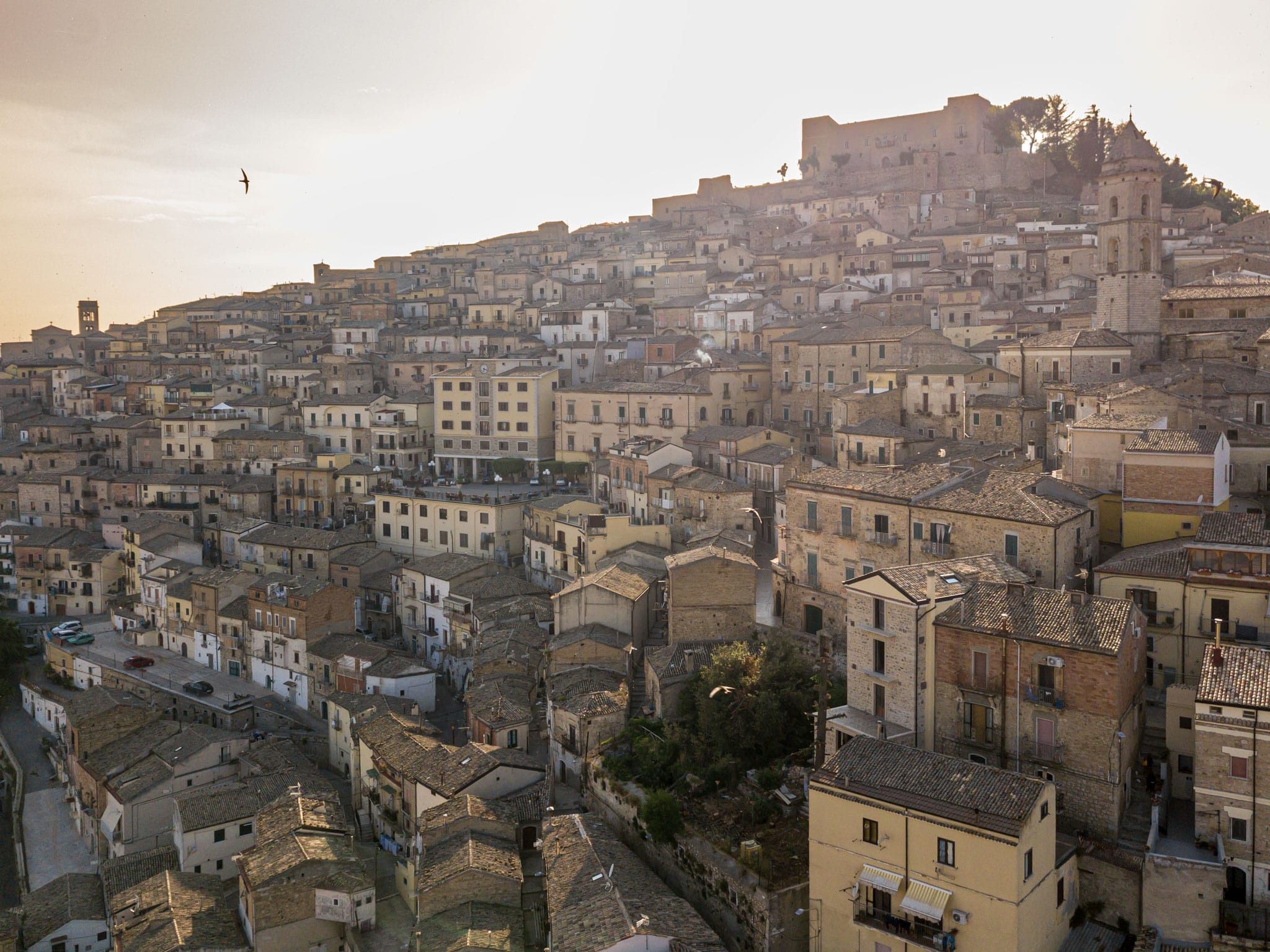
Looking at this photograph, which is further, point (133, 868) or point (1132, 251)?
point (1132, 251)

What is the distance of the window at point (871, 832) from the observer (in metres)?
15.9

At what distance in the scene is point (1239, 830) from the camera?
603 inches

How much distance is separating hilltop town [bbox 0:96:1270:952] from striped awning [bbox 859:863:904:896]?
15 centimetres

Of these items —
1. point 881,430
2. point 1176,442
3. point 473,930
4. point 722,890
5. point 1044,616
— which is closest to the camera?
point 1044,616

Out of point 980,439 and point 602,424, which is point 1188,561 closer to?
point 980,439

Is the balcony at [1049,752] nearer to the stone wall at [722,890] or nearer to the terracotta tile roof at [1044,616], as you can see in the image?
the terracotta tile roof at [1044,616]

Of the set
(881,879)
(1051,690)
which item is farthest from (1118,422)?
(881,879)

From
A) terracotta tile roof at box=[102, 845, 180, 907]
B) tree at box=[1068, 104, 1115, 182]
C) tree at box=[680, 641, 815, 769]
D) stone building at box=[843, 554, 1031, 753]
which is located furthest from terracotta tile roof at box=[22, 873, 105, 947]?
tree at box=[1068, 104, 1115, 182]

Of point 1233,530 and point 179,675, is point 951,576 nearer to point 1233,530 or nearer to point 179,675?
point 1233,530

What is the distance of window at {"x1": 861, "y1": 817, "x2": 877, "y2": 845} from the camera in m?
15.9

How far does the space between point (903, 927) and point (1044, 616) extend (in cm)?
554

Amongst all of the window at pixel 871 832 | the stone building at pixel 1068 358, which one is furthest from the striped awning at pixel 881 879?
the stone building at pixel 1068 358

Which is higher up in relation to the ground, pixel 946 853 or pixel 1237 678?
pixel 1237 678

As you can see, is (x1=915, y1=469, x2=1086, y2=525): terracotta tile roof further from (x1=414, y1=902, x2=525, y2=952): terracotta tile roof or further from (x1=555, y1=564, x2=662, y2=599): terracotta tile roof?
(x1=414, y1=902, x2=525, y2=952): terracotta tile roof
